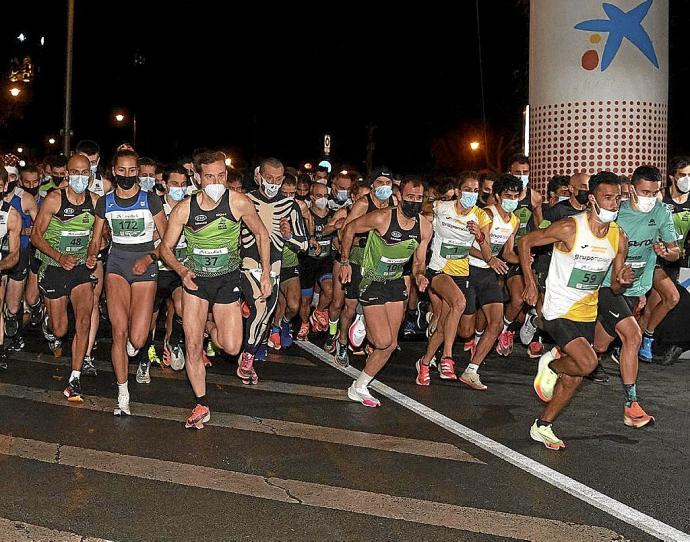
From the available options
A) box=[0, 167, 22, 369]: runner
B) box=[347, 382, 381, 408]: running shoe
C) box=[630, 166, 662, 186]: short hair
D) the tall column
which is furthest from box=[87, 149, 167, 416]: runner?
the tall column

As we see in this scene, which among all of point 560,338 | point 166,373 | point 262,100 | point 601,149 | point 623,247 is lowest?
point 166,373

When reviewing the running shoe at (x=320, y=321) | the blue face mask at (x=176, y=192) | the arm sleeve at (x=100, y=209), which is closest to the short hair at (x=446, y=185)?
the blue face mask at (x=176, y=192)

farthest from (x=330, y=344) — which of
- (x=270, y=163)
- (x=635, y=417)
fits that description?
(x=635, y=417)

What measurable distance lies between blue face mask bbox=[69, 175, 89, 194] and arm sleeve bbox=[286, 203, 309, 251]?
7.28 feet

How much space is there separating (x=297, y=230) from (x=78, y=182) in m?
2.43

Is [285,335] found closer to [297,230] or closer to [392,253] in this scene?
[297,230]

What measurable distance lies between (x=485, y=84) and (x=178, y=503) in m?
49.6

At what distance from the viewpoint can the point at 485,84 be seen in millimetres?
53750

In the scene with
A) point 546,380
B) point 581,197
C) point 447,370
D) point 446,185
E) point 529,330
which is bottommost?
point 447,370

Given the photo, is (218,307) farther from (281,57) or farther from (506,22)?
(281,57)

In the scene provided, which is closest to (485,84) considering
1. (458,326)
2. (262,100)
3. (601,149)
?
(262,100)

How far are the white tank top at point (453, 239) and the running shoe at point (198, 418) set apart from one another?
337cm

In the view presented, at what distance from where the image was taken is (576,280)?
771 centimetres

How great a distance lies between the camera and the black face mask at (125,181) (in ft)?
28.3
